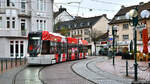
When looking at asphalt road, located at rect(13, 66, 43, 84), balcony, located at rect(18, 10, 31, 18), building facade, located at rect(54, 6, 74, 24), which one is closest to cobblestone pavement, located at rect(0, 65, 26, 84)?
asphalt road, located at rect(13, 66, 43, 84)

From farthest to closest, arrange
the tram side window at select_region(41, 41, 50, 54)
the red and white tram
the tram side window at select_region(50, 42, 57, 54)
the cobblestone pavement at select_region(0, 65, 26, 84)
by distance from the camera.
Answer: the tram side window at select_region(50, 42, 57, 54) → the tram side window at select_region(41, 41, 50, 54) → the red and white tram → the cobblestone pavement at select_region(0, 65, 26, 84)

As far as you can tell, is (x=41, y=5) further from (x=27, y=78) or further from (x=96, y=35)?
(x=96, y=35)

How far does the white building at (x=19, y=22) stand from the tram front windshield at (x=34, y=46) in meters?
12.7

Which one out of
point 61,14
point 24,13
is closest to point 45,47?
point 24,13

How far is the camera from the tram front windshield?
1950 centimetres

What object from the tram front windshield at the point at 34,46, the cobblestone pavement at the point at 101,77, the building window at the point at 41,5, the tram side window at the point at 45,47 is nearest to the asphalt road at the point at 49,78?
the cobblestone pavement at the point at 101,77

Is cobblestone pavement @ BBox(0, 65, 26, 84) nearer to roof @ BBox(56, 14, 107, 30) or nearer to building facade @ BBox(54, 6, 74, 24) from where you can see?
building facade @ BBox(54, 6, 74, 24)

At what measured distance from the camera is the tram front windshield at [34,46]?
1950 centimetres

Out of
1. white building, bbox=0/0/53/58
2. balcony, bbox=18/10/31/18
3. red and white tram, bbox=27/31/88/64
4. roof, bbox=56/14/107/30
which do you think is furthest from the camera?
roof, bbox=56/14/107/30

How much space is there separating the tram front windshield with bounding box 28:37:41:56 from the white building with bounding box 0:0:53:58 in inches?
501

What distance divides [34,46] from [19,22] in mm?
14967

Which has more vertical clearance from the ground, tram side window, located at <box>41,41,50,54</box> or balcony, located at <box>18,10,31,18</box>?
balcony, located at <box>18,10,31,18</box>

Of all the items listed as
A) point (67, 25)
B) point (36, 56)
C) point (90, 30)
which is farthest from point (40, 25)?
point (67, 25)

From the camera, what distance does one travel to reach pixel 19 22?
3344 cm
